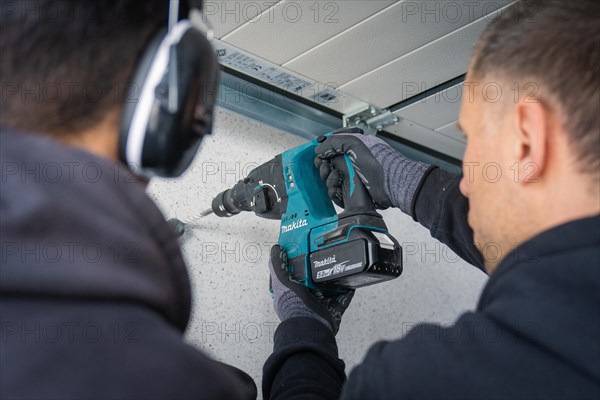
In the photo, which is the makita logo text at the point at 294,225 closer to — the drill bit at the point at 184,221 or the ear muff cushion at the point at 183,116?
the drill bit at the point at 184,221

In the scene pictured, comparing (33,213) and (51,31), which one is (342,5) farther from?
(33,213)

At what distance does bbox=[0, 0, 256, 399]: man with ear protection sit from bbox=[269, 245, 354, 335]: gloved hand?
2.62 ft

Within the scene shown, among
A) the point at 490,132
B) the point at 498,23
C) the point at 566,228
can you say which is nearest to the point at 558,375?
the point at 566,228

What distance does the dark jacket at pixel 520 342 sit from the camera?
716mm

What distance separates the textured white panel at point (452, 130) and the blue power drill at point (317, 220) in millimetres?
481

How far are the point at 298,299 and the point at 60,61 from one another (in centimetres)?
93

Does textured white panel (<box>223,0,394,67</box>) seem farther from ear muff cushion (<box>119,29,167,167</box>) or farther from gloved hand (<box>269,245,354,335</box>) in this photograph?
ear muff cushion (<box>119,29,167,167</box>)

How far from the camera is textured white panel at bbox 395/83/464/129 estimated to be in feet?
5.40

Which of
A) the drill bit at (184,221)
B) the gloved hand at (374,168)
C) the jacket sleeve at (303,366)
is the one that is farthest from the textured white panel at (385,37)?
the jacket sleeve at (303,366)

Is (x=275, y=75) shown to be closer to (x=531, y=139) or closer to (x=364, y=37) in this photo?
(x=364, y=37)

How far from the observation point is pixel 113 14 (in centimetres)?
56

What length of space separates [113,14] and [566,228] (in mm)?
566

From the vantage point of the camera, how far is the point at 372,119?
1783 millimetres

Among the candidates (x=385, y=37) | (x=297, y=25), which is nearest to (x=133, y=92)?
(x=297, y=25)
